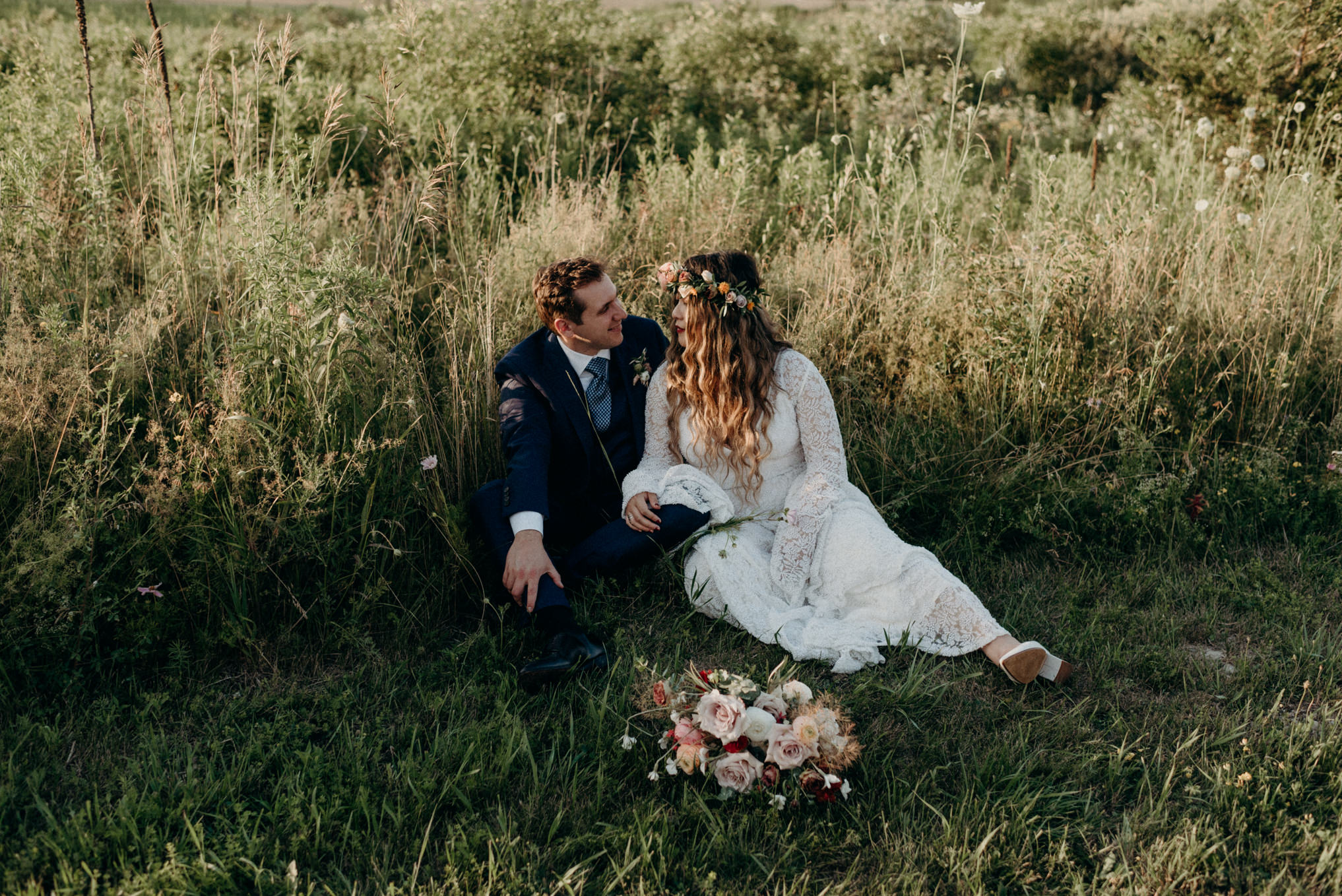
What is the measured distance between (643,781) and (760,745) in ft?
1.00

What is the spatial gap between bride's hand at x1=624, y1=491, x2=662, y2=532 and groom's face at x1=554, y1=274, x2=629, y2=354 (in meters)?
0.59

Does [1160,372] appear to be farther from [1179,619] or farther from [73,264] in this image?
[73,264]

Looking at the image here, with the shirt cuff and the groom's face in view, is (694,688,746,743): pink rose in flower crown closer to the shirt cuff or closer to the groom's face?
the shirt cuff

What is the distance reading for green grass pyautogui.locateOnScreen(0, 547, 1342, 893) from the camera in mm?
2014

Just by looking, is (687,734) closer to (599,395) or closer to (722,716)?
(722,716)

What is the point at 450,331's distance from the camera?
3555 millimetres

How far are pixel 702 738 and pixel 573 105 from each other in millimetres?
5422

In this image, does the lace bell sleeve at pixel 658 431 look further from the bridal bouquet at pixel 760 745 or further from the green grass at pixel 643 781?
the bridal bouquet at pixel 760 745

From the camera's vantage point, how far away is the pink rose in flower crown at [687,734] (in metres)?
2.23

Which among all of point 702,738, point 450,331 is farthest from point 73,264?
point 702,738

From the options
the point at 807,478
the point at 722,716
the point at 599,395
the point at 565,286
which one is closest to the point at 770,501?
the point at 807,478

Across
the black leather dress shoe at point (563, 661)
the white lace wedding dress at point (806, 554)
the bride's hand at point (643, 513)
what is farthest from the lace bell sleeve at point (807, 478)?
the black leather dress shoe at point (563, 661)

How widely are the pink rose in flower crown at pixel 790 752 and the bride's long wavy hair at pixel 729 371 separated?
130 cm

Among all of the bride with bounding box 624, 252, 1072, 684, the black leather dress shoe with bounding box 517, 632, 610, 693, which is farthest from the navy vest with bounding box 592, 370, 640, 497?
the black leather dress shoe with bounding box 517, 632, 610, 693
